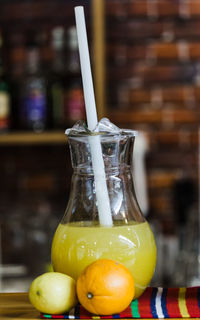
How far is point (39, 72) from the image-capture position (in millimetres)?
2264

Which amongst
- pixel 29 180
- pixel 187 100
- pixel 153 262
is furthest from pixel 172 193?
pixel 153 262

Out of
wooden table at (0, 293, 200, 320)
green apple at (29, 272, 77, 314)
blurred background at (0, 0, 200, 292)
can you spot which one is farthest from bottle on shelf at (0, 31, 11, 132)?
green apple at (29, 272, 77, 314)

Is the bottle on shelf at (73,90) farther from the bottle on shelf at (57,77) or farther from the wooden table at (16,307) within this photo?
the wooden table at (16,307)

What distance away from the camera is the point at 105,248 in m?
0.70

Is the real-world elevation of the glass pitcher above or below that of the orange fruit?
above

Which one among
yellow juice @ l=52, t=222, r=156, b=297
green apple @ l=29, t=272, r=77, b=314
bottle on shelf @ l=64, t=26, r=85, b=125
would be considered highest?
bottle on shelf @ l=64, t=26, r=85, b=125

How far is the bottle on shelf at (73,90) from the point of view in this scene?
216 centimetres

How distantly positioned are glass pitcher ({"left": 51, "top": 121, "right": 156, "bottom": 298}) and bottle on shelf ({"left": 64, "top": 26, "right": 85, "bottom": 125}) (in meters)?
1.44

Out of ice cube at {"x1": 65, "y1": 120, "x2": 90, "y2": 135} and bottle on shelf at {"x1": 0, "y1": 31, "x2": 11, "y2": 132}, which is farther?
bottle on shelf at {"x1": 0, "y1": 31, "x2": 11, "y2": 132}

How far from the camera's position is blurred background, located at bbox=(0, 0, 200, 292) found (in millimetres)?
2225

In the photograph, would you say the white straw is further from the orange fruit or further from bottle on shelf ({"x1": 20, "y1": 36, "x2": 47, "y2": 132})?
bottle on shelf ({"x1": 20, "y1": 36, "x2": 47, "y2": 132})

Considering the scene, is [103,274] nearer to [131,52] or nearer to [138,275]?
[138,275]

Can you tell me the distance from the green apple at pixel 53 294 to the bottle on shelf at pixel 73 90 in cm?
153

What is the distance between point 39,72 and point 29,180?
1.49ft
